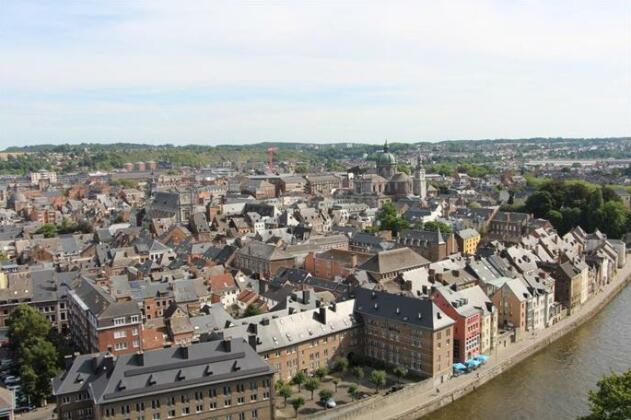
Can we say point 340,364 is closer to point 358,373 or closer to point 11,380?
point 358,373

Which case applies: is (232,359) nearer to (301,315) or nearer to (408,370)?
(301,315)

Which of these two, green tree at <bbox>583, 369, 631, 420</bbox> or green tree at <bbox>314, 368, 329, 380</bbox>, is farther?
green tree at <bbox>314, 368, 329, 380</bbox>

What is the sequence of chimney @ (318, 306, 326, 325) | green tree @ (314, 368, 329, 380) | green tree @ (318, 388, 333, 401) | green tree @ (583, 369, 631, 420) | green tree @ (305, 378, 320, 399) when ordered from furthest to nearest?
chimney @ (318, 306, 326, 325), green tree @ (314, 368, 329, 380), green tree @ (305, 378, 320, 399), green tree @ (318, 388, 333, 401), green tree @ (583, 369, 631, 420)

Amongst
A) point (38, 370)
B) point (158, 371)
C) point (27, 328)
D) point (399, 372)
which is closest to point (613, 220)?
point (399, 372)

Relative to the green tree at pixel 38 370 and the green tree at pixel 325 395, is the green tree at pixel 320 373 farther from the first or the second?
the green tree at pixel 38 370

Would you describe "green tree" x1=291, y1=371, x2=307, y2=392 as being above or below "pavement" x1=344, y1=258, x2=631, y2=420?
above

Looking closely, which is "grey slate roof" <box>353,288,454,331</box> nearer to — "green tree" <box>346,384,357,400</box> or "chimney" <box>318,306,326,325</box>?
"chimney" <box>318,306,326,325</box>

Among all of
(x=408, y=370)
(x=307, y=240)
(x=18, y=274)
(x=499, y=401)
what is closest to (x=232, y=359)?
(x=408, y=370)

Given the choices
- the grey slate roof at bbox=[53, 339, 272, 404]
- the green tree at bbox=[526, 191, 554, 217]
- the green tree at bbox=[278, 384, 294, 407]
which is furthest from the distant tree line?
the grey slate roof at bbox=[53, 339, 272, 404]
